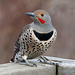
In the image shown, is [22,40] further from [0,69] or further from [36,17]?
[0,69]

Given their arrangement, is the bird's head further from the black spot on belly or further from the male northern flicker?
the black spot on belly

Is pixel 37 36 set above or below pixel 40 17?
below

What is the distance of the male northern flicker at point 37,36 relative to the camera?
10.7 ft

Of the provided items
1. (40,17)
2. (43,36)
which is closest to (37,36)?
(43,36)

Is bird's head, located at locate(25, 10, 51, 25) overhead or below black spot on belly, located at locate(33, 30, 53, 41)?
overhead

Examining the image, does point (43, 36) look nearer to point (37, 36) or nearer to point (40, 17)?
point (37, 36)

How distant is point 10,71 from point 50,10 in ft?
17.2

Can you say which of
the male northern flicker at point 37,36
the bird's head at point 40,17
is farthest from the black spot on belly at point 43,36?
the bird's head at point 40,17

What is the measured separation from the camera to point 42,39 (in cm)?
329

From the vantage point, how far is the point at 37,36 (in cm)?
326

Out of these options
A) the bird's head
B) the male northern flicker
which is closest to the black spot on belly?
the male northern flicker

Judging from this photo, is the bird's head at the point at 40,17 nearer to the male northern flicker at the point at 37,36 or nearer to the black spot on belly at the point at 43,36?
the male northern flicker at the point at 37,36

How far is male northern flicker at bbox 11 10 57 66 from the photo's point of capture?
3271 mm

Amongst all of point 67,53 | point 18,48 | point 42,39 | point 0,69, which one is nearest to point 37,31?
point 42,39
